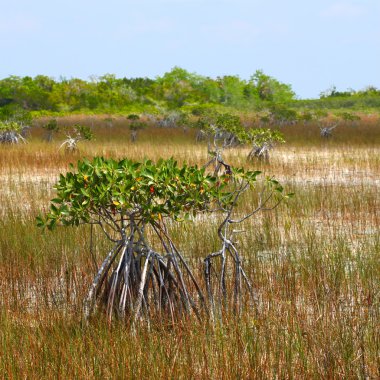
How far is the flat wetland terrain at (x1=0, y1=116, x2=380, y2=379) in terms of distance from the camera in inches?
169

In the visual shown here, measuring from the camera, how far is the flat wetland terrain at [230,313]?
430cm

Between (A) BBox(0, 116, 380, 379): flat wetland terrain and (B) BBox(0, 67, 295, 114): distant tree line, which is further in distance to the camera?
(B) BBox(0, 67, 295, 114): distant tree line

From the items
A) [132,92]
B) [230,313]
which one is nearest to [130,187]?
[230,313]

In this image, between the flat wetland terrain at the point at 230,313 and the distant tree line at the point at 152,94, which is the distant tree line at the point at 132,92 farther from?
the flat wetland terrain at the point at 230,313

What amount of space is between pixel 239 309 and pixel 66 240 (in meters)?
2.97

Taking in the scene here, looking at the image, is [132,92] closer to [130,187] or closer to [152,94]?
[152,94]

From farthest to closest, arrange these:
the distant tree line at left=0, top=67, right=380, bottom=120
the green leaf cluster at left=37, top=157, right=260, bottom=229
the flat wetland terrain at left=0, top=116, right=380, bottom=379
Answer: the distant tree line at left=0, top=67, right=380, bottom=120
the green leaf cluster at left=37, top=157, right=260, bottom=229
the flat wetland terrain at left=0, top=116, right=380, bottom=379

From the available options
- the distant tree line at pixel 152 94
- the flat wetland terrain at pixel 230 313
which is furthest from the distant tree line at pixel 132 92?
the flat wetland terrain at pixel 230 313

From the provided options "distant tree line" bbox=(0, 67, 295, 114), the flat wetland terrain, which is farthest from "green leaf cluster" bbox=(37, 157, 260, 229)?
"distant tree line" bbox=(0, 67, 295, 114)

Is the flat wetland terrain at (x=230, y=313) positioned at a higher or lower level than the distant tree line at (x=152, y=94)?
lower

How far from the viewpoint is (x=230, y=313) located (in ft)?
18.0

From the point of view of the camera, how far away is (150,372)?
4.20 meters

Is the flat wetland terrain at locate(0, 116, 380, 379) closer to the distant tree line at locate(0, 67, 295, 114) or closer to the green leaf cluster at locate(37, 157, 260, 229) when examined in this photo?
the green leaf cluster at locate(37, 157, 260, 229)

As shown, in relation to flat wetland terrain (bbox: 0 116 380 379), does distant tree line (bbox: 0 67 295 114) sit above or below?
above
